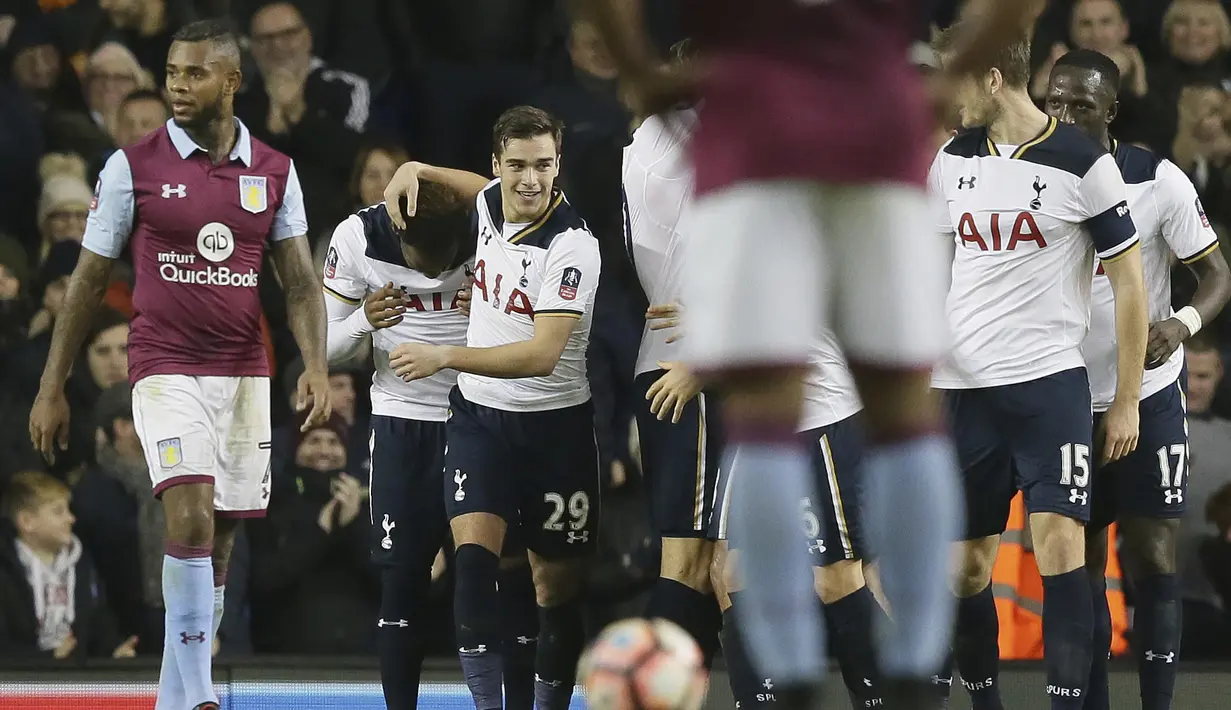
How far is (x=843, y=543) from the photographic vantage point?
489 cm

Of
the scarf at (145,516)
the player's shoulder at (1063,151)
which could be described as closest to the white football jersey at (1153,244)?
the player's shoulder at (1063,151)

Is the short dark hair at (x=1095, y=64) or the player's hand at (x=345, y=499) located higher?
the short dark hair at (x=1095, y=64)

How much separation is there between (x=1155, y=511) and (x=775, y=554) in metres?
3.14

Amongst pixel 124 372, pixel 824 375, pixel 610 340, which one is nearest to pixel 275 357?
pixel 124 372

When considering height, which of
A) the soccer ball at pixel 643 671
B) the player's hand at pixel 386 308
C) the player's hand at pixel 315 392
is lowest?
the soccer ball at pixel 643 671

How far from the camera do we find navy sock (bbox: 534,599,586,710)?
18.3ft

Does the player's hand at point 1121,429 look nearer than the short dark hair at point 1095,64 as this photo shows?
Yes

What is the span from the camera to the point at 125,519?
7.30m

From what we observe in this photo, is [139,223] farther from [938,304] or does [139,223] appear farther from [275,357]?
[938,304]

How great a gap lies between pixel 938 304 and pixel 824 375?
2.31 meters

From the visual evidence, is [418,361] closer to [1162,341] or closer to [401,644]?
[401,644]

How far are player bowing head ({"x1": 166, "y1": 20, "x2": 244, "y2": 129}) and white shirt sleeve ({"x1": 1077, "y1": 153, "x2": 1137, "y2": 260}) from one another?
2.69 m

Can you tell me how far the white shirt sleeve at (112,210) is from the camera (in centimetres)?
555

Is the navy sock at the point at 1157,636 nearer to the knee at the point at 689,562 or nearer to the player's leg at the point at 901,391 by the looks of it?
the knee at the point at 689,562
